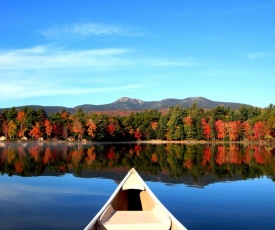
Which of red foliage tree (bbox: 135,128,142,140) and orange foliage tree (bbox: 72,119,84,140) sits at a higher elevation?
orange foliage tree (bbox: 72,119,84,140)

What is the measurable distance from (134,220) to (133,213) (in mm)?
1335

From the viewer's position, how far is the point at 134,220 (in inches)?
490

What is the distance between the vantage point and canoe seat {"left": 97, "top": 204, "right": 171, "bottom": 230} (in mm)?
11430

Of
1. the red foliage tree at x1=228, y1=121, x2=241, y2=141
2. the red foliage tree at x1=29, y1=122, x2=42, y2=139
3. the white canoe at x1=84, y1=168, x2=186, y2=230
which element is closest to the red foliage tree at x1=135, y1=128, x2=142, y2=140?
the red foliage tree at x1=228, y1=121, x2=241, y2=141

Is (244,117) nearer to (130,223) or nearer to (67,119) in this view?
(67,119)

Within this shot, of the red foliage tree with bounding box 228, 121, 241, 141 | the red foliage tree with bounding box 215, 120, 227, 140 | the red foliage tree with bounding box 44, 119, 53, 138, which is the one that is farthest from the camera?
the red foliage tree with bounding box 215, 120, 227, 140

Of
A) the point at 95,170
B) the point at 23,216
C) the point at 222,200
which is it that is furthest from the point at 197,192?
the point at 95,170

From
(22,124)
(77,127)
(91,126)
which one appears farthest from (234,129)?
(22,124)

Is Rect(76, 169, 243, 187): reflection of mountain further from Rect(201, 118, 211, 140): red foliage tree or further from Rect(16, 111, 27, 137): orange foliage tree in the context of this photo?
Rect(201, 118, 211, 140): red foliage tree

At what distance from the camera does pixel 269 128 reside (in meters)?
102

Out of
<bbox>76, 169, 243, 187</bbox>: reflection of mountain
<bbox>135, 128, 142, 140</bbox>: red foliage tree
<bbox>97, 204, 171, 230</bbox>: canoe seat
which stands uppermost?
<bbox>97, 204, 171, 230</bbox>: canoe seat

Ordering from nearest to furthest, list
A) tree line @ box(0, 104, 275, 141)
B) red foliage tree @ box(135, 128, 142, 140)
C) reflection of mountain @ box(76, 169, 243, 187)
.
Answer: reflection of mountain @ box(76, 169, 243, 187) → tree line @ box(0, 104, 275, 141) → red foliage tree @ box(135, 128, 142, 140)

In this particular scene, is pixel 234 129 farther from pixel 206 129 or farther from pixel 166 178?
pixel 166 178

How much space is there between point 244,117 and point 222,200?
351ft
